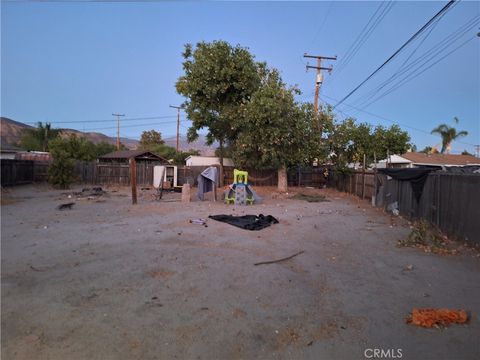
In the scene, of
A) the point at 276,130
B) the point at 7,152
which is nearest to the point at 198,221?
the point at 276,130

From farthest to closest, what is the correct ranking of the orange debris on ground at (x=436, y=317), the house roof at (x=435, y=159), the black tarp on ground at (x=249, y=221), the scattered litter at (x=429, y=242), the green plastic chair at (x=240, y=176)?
the house roof at (x=435, y=159) < the green plastic chair at (x=240, y=176) < the black tarp on ground at (x=249, y=221) < the scattered litter at (x=429, y=242) < the orange debris on ground at (x=436, y=317)

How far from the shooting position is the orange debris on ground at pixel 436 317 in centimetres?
458

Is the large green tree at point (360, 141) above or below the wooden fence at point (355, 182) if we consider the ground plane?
above

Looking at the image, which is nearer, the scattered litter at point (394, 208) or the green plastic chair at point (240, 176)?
the scattered litter at point (394, 208)

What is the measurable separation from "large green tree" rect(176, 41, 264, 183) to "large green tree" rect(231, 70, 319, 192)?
140cm

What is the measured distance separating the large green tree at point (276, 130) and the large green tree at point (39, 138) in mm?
46239

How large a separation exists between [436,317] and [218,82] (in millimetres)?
22941

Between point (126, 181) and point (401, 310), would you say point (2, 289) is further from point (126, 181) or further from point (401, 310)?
point (126, 181)

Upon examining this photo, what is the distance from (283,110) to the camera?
924 inches

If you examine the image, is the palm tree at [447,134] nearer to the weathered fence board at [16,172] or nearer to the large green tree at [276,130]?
the large green tree at [276,130]

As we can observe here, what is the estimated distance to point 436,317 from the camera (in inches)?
183

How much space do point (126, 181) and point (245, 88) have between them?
12103 mm

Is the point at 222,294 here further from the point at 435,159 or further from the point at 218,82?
the point at 435,159

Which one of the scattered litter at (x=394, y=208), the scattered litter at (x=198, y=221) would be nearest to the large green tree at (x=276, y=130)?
→ the scattered litter at (x=394, y=208)
